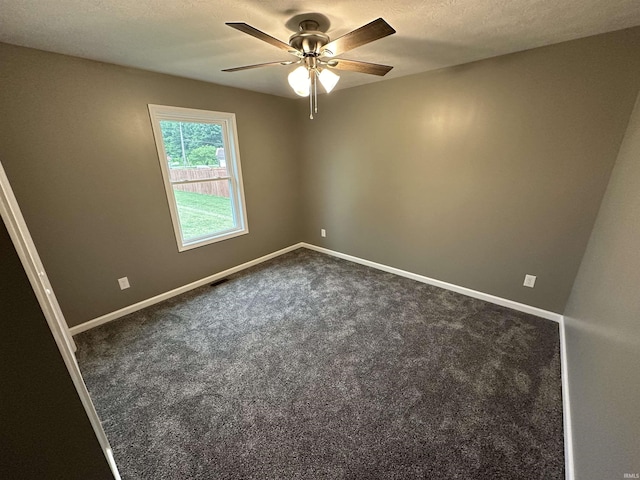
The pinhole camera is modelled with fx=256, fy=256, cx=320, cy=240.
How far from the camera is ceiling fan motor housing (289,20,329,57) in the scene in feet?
5.02

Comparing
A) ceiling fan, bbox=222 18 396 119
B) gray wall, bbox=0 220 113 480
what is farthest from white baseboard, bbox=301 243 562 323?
gray wall, bbox=0 220 113 480

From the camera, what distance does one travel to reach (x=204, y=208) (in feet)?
10.8

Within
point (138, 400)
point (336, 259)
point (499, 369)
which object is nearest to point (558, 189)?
point (499, 369)

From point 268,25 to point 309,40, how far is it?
32 cm

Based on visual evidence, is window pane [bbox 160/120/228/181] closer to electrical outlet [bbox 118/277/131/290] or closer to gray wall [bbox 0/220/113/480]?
electrical outlet [bbox 118/277/131/290]

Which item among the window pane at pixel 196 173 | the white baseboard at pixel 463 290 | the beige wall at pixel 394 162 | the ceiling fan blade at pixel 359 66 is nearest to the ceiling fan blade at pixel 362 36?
the ceiling fan blade at pixel 359 66

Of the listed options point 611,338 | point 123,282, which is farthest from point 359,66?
point 123,282

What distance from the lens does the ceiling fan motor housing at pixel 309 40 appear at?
5.02ft

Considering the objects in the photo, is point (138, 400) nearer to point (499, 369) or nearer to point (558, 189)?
point (499, 369)

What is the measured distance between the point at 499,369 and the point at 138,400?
8.30 feet

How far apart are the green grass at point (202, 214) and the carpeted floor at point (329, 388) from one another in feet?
2.93

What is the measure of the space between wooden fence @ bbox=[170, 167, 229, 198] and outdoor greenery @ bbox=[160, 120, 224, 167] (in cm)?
7

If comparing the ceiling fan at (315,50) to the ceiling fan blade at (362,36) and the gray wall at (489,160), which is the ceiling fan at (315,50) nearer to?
the ceiling fan blade at (362,36)

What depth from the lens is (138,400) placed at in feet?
5.59
